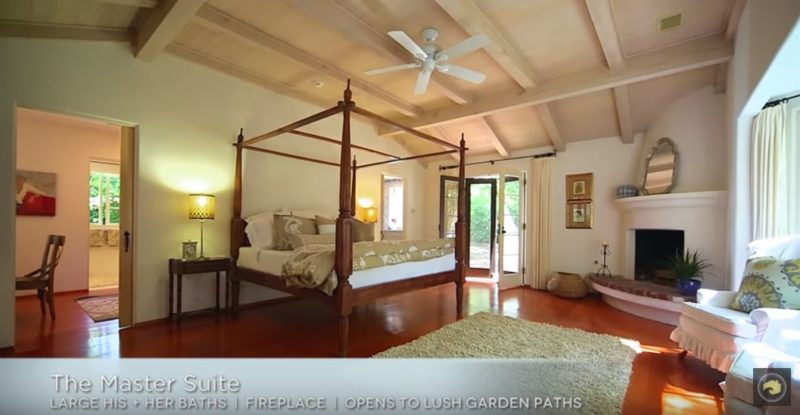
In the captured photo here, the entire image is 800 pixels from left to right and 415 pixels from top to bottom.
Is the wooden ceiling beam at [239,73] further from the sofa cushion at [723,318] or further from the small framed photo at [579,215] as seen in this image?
the sofa cushion at [723,318]

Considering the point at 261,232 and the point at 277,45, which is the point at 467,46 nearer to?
the point at 277,45

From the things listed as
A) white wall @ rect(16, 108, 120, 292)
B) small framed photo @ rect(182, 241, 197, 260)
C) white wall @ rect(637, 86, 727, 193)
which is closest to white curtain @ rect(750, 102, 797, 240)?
white wall @ rect(637, 86, 727, 193)

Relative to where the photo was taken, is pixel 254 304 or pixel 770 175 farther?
pixel 254 304

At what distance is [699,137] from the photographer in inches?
159

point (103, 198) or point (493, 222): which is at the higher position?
point (103, 198)

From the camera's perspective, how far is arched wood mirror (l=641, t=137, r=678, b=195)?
4254mm

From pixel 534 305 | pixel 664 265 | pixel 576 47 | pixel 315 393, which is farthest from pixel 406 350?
pixel 664 265

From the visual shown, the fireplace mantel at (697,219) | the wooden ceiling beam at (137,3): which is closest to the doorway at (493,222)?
the fireplace mantel at (697,219)

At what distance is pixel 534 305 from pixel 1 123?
227 inches

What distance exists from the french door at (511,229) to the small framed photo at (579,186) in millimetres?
779

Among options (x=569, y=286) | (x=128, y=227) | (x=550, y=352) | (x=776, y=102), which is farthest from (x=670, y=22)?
(x=128, y=227)

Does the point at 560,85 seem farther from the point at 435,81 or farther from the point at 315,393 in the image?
the point at 315,393

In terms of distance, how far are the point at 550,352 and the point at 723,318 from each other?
120 cm

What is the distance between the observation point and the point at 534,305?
450cm
